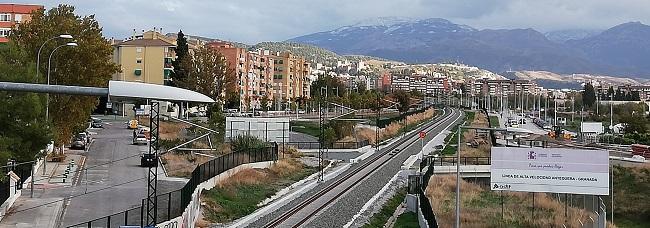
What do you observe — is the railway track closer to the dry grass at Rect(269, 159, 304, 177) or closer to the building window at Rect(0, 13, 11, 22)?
the dry grass at Rect(269, 159, 304, 177)

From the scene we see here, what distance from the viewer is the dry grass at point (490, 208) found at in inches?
1667

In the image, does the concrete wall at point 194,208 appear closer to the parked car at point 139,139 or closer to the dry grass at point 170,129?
the parked car at point 139,139

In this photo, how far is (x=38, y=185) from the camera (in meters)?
42.1

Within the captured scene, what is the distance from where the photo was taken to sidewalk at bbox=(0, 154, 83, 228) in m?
30.9

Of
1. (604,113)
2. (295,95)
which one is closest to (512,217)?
(604,113)

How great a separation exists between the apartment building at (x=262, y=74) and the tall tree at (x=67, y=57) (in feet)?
291

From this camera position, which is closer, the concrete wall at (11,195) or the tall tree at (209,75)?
the concrete wall at (11,195)

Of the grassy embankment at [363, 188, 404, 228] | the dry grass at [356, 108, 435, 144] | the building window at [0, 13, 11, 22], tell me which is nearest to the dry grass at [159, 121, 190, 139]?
the dry grass at [356, 108, 435, 144]

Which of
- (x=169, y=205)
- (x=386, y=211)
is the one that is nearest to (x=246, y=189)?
(x=386, y=211)

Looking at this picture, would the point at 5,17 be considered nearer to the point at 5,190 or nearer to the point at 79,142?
the point at 79,142

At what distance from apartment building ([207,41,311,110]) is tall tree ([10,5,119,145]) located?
88696 mm

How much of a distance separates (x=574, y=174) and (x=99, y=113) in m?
90.9

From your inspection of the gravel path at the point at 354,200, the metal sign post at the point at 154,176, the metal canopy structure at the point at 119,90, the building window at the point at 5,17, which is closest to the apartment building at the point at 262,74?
the building window at the point at 5,17

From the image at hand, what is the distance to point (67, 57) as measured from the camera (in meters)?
49.9
